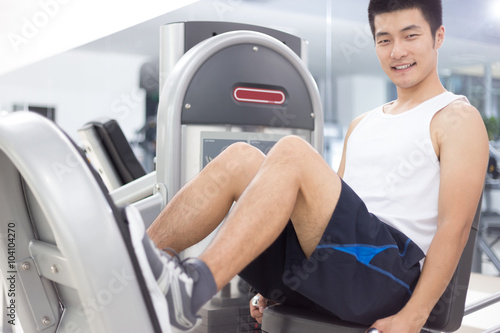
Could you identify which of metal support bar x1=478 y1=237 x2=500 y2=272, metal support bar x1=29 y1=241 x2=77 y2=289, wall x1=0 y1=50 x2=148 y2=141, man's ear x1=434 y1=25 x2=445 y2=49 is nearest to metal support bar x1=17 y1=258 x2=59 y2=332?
metal support bar x1=29 y1=241 x2=77 y2=289

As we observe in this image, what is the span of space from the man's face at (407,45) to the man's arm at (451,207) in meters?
0.19

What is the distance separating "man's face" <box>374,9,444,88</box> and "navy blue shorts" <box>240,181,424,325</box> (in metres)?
0.43

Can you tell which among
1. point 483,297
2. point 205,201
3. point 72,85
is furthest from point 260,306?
point 72,85

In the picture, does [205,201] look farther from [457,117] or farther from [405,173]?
[457,117]

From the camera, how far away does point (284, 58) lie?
6.31 ft

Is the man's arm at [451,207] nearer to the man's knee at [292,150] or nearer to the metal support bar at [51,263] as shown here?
the man's knee at [292,150]

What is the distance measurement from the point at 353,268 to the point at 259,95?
87 cm

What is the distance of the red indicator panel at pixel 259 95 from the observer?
71.4 inches

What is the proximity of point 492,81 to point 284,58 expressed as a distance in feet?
9.44

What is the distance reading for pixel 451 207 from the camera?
3.94ft

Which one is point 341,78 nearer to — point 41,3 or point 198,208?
point 41,3

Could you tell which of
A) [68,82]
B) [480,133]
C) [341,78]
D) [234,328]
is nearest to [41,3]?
[68,82]

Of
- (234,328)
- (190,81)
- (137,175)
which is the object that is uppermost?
(190,81)

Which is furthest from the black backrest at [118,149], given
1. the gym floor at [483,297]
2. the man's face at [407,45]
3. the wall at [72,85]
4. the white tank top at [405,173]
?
the wall at [72,85]
